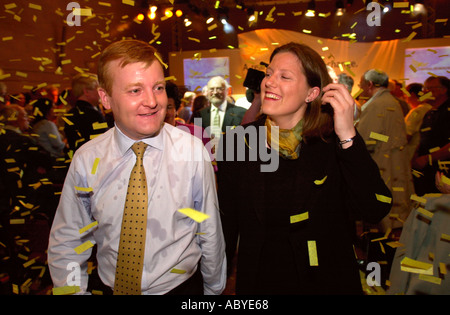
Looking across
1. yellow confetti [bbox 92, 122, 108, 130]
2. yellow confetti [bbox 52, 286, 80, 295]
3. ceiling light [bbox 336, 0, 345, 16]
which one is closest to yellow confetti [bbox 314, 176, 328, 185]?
yellow confetti [bbox 52, 286, 80, 295]

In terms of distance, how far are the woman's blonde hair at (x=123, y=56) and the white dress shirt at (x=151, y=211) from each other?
0.25m

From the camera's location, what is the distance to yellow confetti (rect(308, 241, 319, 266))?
1.67m

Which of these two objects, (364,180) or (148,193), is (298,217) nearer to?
(364,180)

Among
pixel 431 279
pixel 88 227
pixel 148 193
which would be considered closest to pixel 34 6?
pixel 88 227

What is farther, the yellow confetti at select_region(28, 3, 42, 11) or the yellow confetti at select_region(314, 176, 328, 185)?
the yellow confetti at select_region(28, 3, 42, 11)

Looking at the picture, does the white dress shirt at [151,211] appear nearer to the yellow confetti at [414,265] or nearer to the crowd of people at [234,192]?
the crowd of people at [234,192]

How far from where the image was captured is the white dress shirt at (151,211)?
1.59 metres

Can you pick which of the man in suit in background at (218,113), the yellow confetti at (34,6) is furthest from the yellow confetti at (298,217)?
the yellow confetti at (34,6)

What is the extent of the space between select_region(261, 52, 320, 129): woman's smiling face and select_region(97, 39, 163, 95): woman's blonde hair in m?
0.63

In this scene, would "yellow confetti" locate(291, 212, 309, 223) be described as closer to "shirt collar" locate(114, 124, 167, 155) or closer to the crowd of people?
the crowd of people

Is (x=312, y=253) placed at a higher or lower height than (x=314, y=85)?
lower

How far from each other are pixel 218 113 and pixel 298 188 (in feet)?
10.3

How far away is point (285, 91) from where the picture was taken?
181 cm
